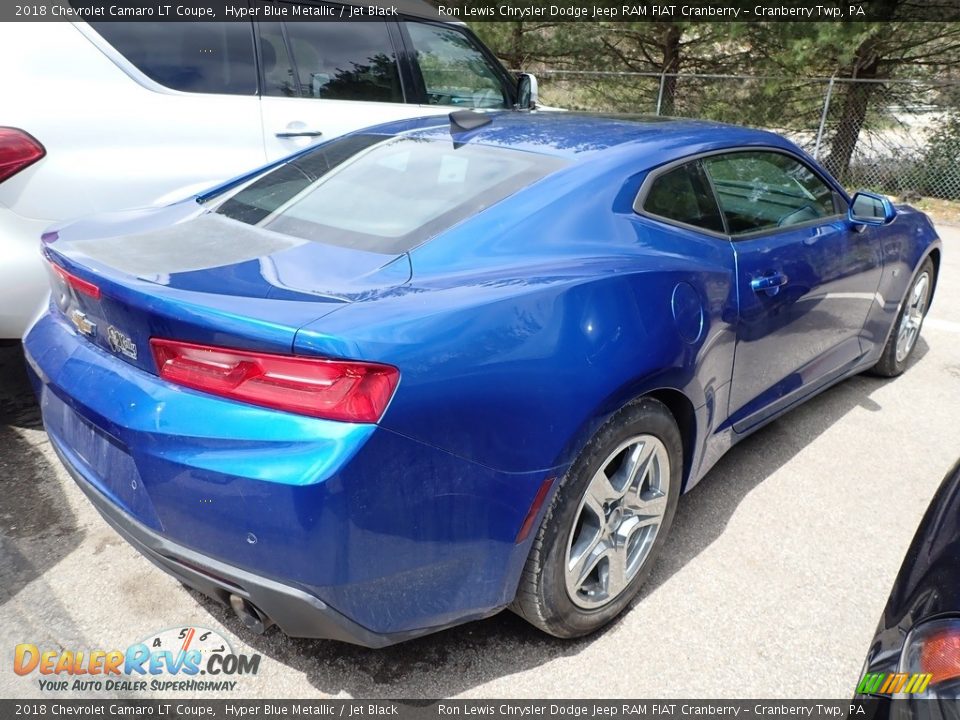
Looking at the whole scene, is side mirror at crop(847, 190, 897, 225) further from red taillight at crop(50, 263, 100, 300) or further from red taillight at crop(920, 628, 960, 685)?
red taillight at crop(50, 263, 100, 300)

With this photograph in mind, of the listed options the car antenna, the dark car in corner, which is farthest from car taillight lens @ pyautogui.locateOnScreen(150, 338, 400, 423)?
the car antenna

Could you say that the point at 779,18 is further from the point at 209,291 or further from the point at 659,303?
the point at 209,291

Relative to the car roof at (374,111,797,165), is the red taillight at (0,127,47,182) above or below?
below

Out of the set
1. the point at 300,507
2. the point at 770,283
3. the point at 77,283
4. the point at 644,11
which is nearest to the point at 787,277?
the point at 770,283

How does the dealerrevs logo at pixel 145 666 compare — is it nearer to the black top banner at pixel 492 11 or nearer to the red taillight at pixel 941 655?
the red taillight at pixel 941 655

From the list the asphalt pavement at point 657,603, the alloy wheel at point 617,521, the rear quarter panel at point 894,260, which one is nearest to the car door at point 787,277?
the rear quarter panel at point 894,260

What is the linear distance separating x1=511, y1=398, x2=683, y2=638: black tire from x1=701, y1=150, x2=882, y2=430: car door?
65 cm

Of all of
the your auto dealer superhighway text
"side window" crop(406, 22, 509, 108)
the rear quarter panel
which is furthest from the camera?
the your auto dealer superhighway text

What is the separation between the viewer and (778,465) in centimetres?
341

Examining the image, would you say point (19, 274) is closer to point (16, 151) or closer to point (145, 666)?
point (16, 151)

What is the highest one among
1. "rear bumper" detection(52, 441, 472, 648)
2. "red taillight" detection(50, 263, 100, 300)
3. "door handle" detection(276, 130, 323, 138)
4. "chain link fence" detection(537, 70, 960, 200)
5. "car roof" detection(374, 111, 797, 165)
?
"car roof" detection(374, 111, 797, 165)

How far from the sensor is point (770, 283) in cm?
280

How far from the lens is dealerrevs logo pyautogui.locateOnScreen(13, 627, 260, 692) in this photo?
211cm

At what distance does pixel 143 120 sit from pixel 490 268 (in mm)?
2334
